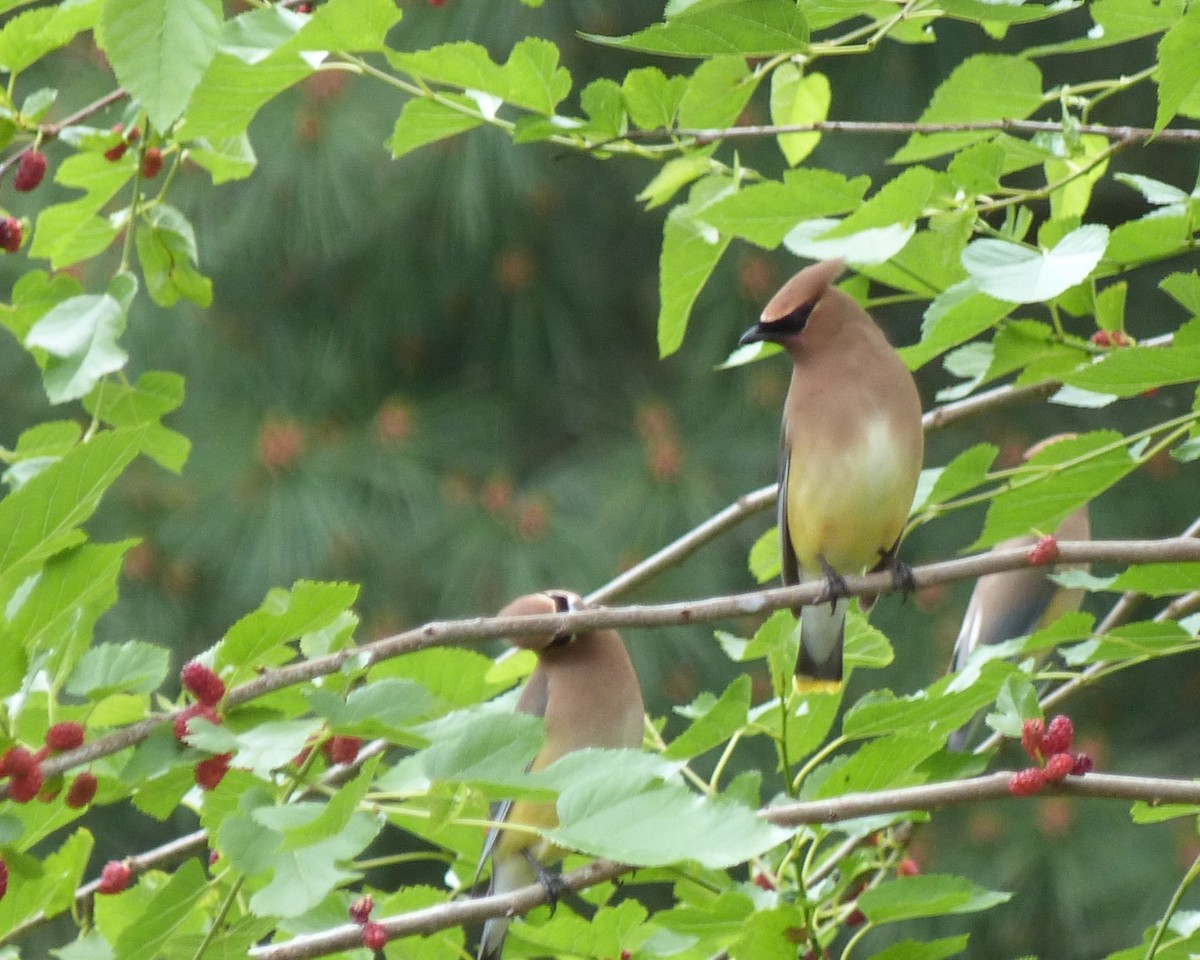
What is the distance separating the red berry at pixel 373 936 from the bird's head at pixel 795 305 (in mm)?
1055

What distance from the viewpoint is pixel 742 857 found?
97 centimetres

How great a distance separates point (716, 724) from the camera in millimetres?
1345

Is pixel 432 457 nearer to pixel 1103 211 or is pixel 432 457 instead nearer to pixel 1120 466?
pixel 1103 211

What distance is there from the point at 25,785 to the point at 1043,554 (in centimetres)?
82

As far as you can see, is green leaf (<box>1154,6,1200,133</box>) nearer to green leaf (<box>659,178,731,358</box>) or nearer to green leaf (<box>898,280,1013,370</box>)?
green leaf (<box>898,280,1013,370</box>)

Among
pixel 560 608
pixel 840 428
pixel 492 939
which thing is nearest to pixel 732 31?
pixel 840 428

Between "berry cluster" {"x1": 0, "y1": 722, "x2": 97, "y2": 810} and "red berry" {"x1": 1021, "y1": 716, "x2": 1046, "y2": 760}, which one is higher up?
"berry cluster" {"x1": 0, "y1": 722, "x2": 97, "y2": 810}

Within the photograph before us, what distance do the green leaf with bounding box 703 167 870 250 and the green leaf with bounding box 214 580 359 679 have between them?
1.41ft

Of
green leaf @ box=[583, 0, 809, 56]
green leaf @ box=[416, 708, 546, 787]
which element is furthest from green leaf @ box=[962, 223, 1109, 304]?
green leaf @ box=[416, 708, 546, 787]

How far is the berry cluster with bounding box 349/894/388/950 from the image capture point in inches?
52.5

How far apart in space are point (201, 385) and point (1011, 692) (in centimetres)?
428

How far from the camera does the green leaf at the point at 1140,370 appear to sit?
1.39 meters

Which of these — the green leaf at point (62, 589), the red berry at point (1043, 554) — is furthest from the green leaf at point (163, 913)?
the red berry at point (1043, 554)

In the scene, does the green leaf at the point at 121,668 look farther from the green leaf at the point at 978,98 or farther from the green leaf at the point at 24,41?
the green leaf at the point at 978,98
